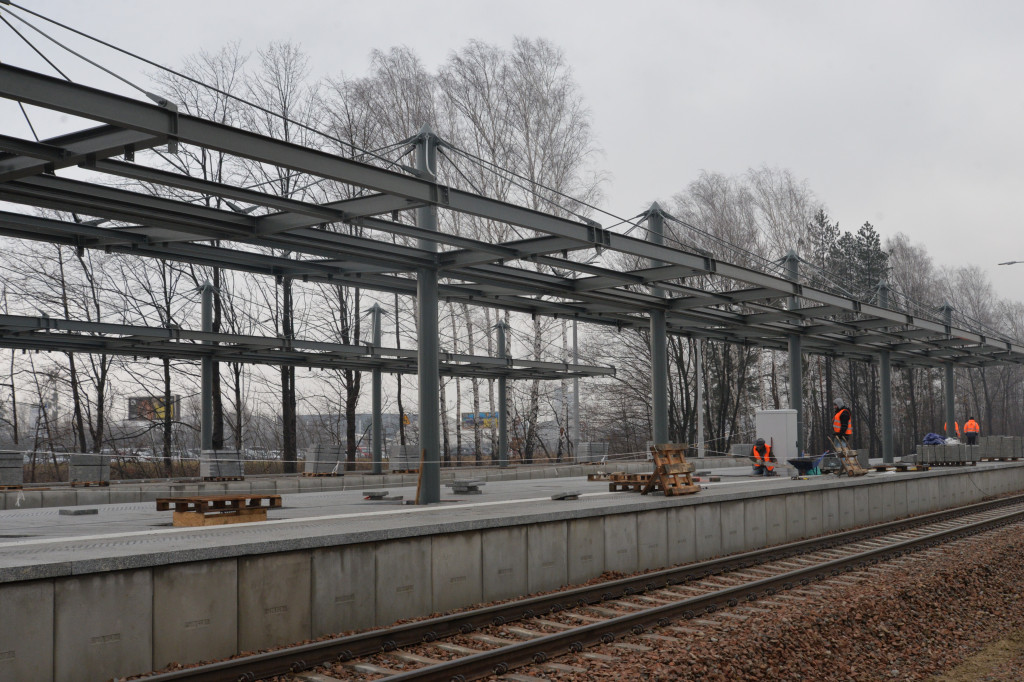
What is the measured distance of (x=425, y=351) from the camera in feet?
57.1

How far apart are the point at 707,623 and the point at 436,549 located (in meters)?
3.41

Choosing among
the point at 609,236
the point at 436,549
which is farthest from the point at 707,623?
the point at 609,236

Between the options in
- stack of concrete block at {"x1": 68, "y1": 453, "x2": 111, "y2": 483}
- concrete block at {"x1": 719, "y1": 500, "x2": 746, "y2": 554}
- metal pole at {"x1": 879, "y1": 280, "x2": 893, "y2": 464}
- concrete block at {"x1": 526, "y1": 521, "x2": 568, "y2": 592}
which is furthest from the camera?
metal pole at {"x1": 879, "y1": 280, "x2": 893, "y2": 464}

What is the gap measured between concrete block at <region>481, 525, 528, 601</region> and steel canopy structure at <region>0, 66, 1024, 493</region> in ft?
15.4

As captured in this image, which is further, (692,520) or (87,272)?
(87,272)

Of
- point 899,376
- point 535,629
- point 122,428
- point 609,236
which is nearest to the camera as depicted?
point 535,629

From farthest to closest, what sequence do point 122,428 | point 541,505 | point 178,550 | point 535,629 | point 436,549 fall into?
point 122,428
point 541,505
point 436,549
point 535,629
point 178,550

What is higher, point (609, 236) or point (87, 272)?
point (87, 272)

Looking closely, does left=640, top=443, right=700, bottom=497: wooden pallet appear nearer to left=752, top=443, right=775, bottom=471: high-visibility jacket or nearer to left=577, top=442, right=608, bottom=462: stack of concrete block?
left=752, top=443, right=775, bottom=471: high-visibility jacket

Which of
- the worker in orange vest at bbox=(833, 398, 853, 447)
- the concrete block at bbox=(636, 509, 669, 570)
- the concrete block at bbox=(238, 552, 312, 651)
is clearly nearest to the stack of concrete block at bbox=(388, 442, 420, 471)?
the worker in orange vest at bbox=(833, 398, 853, 447)

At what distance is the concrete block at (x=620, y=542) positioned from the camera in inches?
564

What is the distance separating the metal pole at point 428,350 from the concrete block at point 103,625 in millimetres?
8598

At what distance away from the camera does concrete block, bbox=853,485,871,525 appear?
22.0 meters

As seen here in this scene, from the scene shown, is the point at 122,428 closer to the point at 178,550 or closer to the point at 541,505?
the point at 541,505
